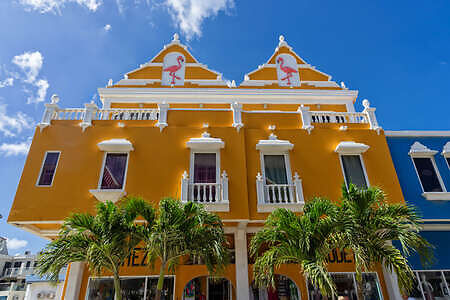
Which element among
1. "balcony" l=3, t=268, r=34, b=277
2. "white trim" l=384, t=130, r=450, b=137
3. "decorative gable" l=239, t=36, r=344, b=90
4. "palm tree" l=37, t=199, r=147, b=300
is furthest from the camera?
"balcony" l=3, t=268, r=34, b=277

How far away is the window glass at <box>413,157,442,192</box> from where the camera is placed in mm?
12148

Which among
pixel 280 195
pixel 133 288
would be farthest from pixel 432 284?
pixel 133 288

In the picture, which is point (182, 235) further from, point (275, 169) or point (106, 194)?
point (275, 169)

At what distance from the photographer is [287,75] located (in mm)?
17141

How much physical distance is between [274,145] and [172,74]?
827 cm

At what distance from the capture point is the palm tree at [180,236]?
751 cm

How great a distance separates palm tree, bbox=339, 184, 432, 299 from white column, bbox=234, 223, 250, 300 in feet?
12.7

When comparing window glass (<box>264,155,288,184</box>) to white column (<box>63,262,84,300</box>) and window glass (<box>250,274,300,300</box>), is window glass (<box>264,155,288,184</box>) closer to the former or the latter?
window glass (<box>250,274,300,300</box>)

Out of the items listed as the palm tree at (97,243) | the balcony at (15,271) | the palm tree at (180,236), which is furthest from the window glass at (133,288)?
the balcony at (15,271)

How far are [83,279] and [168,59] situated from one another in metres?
12.4

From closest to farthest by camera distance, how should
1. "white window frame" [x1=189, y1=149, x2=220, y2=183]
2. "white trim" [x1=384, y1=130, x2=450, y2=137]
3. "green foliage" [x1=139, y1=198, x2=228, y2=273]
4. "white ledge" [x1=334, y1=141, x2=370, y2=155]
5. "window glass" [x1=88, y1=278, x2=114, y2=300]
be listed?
"green foliage" [x1=139, y1=198, x2=228, y2=273]
"window glass" [x1=88, y1=278, x2=114, y2=300]
"white window frame" [x1=189, y1=149, x2=220, y2=183]
"white ledge" [x1=334, y1=141, x2=370, y2=155]
"white trim" [x1=384, y1=130, x2=450, y2=137]

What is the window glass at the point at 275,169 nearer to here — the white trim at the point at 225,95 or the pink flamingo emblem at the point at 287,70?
the white trim at the point at 225,95

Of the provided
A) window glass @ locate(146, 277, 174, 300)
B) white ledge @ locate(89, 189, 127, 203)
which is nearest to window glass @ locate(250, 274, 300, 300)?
window glass @ locate(146, 277, 174, 300)

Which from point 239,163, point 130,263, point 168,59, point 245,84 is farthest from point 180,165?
point 168,59
